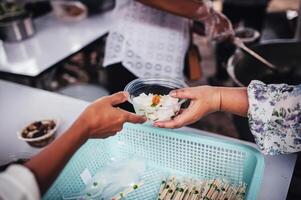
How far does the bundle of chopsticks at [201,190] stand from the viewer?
120cm

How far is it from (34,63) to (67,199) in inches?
50.4

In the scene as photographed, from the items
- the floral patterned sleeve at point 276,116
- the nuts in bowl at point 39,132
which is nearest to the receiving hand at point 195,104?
the floral patterned sleeve at point 276,116

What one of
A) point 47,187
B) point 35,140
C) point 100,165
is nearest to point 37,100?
point 35,140

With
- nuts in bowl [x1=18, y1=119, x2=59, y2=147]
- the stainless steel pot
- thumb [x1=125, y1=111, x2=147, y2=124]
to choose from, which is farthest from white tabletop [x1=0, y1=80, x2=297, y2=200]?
the stainless steel pot

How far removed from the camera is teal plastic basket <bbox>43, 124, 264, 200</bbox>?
118 centimetres

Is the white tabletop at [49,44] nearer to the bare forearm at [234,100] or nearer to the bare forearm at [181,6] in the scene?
the bare forearm at [181,6]

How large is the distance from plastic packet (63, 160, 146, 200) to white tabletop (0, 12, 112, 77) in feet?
3.47

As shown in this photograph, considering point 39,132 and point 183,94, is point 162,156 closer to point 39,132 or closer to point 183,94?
point 183,94

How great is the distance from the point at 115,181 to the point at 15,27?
1.75 metres

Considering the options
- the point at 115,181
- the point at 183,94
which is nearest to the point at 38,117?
the point at 115,181

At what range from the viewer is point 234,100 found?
1.21 m

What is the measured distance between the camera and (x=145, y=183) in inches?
51.6

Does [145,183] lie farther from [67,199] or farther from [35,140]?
[35,140]

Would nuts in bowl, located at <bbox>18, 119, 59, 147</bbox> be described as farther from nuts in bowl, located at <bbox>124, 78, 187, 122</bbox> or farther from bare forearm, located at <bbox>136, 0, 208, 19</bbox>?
bare forearm, located at <bbox>136, 0, 208, 19</bbox>
